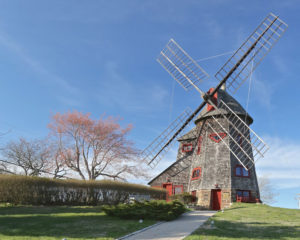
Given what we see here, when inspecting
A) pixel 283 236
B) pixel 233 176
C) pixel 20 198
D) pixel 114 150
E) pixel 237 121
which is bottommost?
pixel 283 236

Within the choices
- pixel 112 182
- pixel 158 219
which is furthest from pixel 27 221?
pixel 112 182

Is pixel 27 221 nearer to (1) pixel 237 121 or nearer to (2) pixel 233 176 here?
(2) pixel 233 176

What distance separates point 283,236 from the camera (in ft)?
31.4

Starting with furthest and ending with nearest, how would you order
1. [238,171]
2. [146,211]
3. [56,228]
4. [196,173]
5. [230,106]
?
[196,173], [230,106], [238,171], [146,211], [56,228]

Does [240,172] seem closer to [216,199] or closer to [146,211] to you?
[216,199]

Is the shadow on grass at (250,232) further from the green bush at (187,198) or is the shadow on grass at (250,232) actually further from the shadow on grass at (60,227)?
the green bush at (187,198)

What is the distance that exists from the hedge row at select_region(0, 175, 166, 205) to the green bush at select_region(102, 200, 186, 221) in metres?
6.22

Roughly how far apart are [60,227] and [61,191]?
344 inches

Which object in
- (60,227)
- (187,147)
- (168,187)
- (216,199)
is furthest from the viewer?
(187,147)

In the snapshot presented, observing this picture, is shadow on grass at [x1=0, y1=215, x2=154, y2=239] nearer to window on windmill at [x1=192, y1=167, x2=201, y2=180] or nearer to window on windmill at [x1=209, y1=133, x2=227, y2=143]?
window on windmill at [x1=192, y1=167, x2=201, y2=180]

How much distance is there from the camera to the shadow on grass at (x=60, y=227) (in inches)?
353

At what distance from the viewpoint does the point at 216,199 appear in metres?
22.2

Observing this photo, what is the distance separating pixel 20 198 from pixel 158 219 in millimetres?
9600

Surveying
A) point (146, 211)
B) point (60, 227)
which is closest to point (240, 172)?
point (146, 211)
